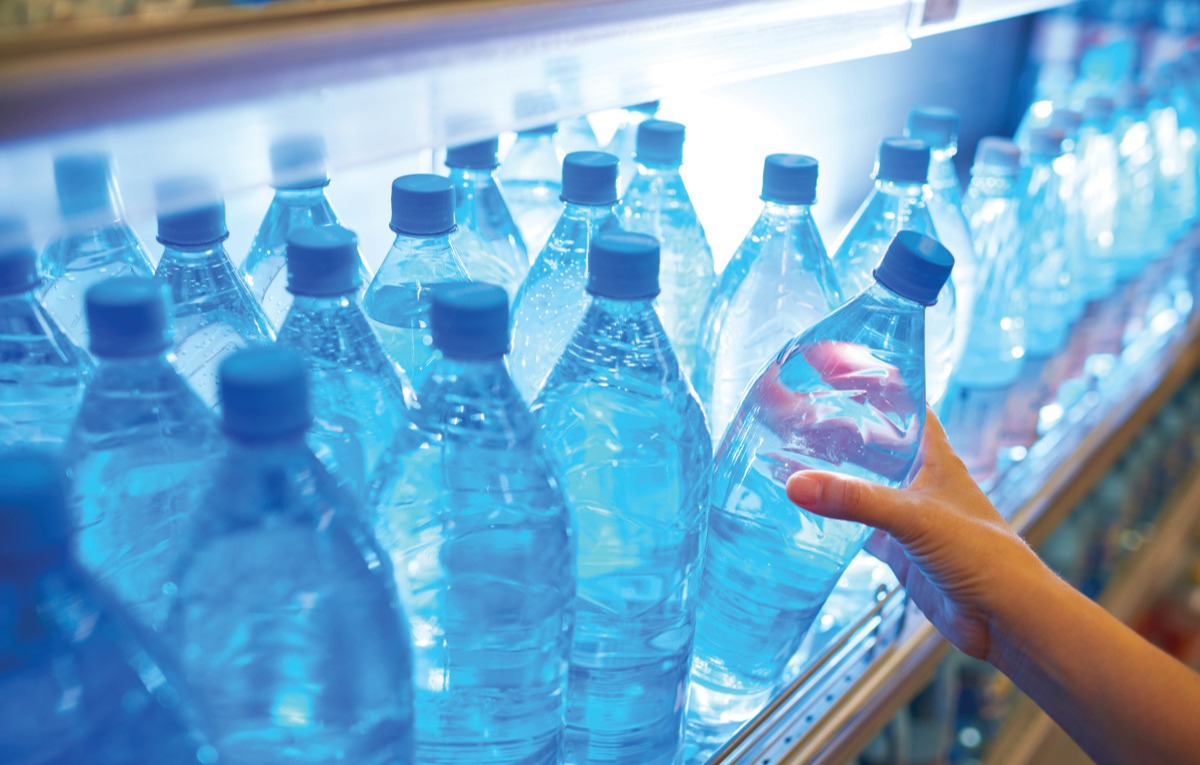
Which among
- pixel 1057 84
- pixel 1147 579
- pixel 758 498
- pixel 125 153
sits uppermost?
pixel 125 153

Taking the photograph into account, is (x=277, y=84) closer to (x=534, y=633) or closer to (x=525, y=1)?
(x=525, y=1)

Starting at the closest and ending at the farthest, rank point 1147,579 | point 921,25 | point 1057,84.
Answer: point 921,25
point 1057,84
point 1147,579

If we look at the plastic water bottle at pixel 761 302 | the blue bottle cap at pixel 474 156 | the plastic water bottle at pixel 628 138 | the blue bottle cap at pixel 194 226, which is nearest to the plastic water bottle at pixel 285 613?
the blue bottle cap at pixel 194 226

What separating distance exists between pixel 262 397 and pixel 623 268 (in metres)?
0.28

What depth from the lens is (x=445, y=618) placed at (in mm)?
670

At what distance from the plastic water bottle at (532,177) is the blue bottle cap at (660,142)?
5.2 inches

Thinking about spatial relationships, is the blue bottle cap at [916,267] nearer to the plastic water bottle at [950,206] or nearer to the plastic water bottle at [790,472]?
the plastic water bottle at [790,472]

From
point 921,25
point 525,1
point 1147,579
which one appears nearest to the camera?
point 525,1

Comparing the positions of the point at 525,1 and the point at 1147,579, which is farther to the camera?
the point at 1147,579

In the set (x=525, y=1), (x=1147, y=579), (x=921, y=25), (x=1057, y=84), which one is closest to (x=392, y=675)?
(x=525, y=1)

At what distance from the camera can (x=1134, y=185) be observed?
198 cm

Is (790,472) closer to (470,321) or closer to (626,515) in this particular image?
(626,515)

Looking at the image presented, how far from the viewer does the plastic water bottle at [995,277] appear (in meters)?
1.48

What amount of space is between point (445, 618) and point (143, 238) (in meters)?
0.55
